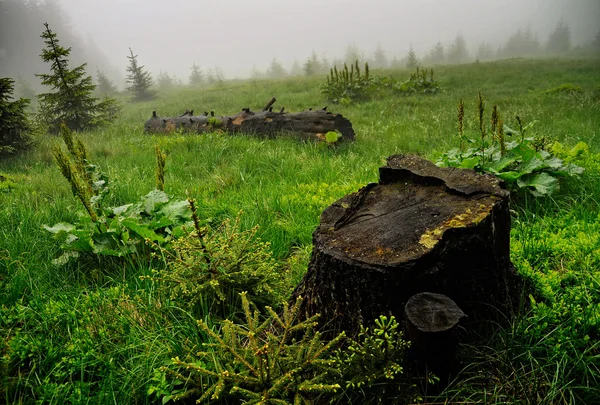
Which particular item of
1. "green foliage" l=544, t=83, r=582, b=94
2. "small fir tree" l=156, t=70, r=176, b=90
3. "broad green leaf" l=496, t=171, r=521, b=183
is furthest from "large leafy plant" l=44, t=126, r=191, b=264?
"small fir tree" l=156, t=70, r=176, b=90

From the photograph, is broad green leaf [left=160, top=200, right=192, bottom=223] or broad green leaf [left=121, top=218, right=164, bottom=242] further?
broad green leaf [left=160, top=200, right=192, bottom=223]

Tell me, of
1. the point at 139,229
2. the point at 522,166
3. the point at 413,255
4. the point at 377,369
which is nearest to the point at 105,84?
the point at 139,229

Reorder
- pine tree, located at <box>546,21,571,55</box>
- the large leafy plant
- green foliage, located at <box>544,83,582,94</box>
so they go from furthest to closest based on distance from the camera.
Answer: pine tree, located at <box>546,21,571,55</box> < green foliage, located at <box>544,83,582,94</box> < the large leafy plant

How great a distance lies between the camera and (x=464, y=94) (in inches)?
484

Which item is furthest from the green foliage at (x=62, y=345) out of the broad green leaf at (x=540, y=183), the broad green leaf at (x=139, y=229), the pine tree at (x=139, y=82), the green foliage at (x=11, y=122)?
the pine tree at (x=139, y=82)

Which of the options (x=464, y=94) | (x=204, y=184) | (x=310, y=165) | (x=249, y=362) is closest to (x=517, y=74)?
(x=464, y=94)

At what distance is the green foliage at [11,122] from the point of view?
24.6ft

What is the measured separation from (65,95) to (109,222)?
9.96 metres

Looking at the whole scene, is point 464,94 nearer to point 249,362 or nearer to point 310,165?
point 310,165

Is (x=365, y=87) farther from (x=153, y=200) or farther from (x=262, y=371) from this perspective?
(x=262, y=371)

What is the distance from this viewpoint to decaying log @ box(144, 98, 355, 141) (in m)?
7.54

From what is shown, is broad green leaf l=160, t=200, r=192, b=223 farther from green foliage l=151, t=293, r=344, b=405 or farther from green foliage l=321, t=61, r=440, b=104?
green foliage l=321, t=61, r=440, b=104

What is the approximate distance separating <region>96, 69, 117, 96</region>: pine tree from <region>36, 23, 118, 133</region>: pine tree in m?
16.9

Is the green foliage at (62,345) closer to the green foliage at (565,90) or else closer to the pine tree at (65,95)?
the pine tree at (65,95)
